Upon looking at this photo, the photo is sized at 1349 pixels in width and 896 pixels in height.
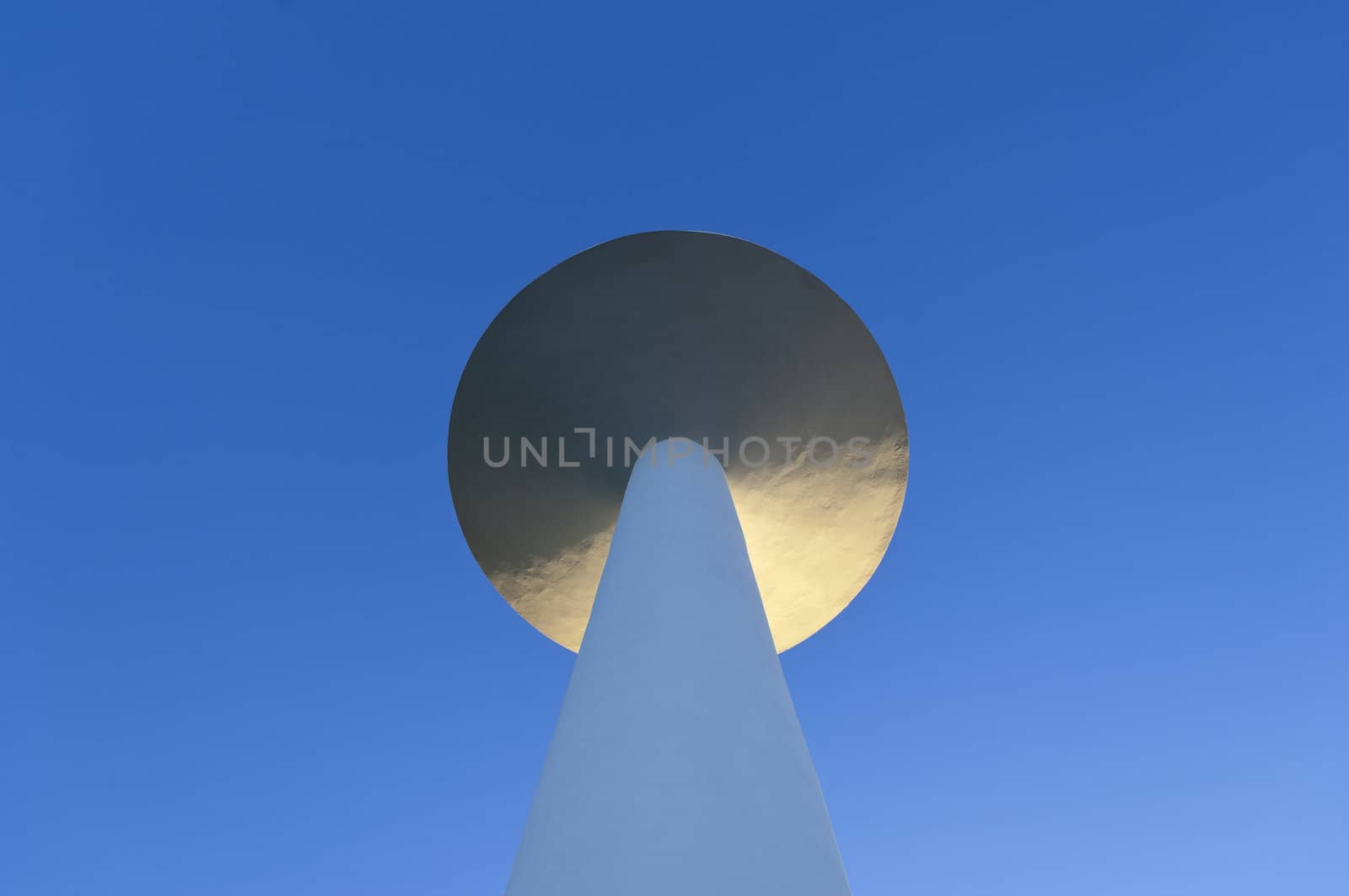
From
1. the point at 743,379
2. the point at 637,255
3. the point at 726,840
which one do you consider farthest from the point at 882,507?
the point at 726,840

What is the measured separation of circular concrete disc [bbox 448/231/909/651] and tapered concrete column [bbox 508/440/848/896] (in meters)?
2.93

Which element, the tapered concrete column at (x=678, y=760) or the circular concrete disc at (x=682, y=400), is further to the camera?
the circular concrete disc at (x=682, y=400)

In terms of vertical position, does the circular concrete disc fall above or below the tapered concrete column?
above

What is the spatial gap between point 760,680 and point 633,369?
4662 mm

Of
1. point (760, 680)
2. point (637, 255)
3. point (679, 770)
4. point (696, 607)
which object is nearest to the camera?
point (679, 770)

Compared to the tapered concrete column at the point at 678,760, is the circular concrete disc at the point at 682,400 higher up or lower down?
higher up

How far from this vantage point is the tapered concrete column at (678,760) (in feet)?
13.5

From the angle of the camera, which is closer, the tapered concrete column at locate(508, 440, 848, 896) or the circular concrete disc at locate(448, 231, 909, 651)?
the tapered concrete column at locate(508, 440, 848, 896)

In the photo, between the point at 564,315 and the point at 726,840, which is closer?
the point at 726,840

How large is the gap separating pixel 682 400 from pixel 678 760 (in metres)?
5.24

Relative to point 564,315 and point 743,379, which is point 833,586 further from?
point 564,315

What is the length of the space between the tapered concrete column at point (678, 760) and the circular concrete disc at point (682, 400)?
2934 millimetres

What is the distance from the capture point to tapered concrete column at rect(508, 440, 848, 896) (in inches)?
162

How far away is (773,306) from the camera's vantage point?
9.47 meters
